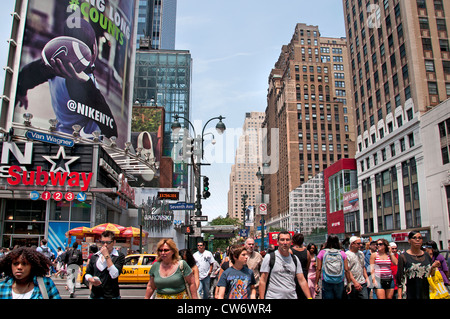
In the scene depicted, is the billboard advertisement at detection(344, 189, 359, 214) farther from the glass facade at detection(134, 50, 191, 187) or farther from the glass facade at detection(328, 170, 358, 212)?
the glass facade at detection(134, 50, 191, 187)

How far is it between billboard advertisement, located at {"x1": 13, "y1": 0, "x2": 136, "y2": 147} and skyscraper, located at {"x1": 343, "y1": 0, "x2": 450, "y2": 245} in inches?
1299

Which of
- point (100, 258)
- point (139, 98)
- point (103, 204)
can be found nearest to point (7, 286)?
point (100, 258)

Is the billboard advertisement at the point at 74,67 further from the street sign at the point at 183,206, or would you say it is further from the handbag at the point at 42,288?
the handbag at the point at 42,288

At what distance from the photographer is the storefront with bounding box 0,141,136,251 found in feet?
99.6

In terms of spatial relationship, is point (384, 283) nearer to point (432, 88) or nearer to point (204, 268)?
point (204, 268)

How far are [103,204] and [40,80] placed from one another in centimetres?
1182

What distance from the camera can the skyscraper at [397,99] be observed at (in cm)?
4625

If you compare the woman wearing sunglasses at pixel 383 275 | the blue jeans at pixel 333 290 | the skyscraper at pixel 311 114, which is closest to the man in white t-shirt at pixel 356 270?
the woman wearing sunglasses at pixel 383 275

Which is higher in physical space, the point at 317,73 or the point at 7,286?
the point at 317,73

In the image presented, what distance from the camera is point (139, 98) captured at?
81688mm

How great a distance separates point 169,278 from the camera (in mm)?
5781

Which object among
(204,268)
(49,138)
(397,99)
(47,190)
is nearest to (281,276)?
(204,268)

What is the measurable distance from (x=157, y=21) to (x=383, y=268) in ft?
504
